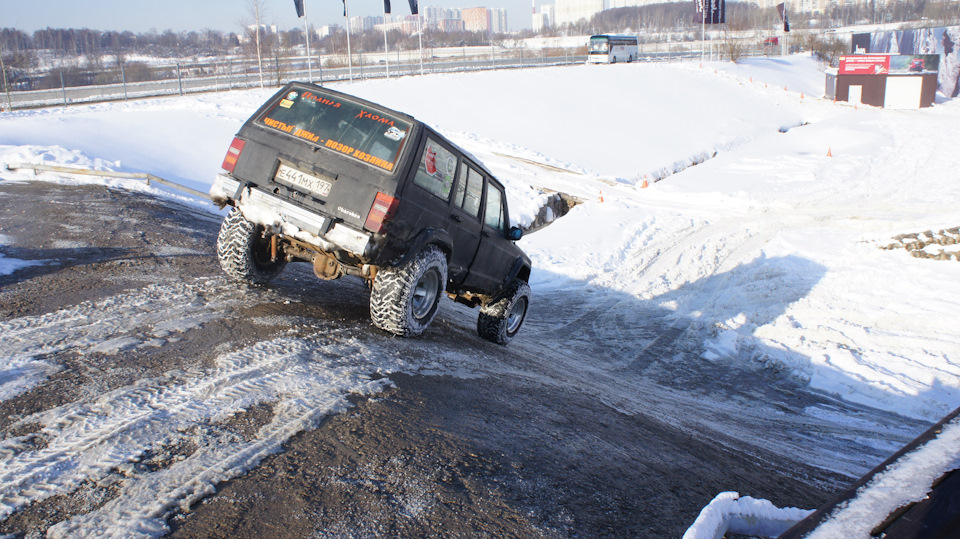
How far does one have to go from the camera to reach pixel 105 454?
3.31 m

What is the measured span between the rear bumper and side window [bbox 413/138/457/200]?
30.0 inches

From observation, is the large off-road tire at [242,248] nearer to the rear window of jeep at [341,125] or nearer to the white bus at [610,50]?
the rear window of jeep at [341,125]

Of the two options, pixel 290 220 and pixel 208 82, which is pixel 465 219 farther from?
pixel 208 82

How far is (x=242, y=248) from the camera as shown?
6.22 meters

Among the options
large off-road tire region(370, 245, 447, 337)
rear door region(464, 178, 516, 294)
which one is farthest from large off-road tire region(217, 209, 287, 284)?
rear door region(464, 178, 516, 294)

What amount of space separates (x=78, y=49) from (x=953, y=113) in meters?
90.7

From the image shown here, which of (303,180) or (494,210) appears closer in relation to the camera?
(303,180)

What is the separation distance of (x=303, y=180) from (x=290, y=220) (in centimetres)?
36

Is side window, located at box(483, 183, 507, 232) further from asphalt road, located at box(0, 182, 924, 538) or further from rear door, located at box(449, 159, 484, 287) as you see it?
asphalt road, located at box(0, 182, 924, 538)

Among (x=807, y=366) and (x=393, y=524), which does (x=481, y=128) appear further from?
(x=393, y=524)

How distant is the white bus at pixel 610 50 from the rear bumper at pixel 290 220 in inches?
1897

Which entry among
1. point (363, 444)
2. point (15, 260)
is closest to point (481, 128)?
point (15, 260)

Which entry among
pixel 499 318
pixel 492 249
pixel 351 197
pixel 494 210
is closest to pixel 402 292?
pixel 351 197

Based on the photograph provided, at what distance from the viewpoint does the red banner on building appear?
147 ft
